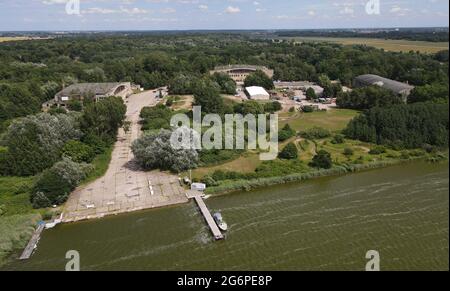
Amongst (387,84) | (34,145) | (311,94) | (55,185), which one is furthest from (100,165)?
(387,84)

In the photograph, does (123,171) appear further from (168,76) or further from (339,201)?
(168,76)

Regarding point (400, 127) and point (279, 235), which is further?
point (400, 127)

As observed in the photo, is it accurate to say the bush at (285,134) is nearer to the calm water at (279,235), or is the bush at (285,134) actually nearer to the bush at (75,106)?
the calm water at (279,235)

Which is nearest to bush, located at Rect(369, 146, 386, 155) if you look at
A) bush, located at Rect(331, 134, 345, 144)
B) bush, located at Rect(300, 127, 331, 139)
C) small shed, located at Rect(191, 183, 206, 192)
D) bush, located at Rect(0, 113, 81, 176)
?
bush, located at Rect(331, 134, 345, 144)

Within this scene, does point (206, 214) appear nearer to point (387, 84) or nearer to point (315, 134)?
point (315, 134)

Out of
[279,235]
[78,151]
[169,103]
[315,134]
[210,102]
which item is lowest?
[279,235]
